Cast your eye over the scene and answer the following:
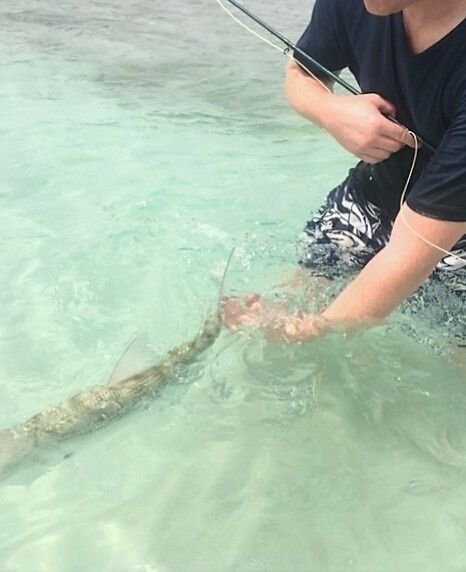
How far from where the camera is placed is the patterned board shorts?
101 inches

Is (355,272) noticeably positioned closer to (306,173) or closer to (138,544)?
(138,544)

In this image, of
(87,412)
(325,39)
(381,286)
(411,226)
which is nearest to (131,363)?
(87,412)

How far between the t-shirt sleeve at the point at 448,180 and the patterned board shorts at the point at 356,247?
0.52 meters

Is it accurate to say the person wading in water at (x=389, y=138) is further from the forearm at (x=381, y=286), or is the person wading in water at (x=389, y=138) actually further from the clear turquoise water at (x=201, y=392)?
the clear turquoise water at (x=201, y=392)

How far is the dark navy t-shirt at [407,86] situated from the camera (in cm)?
192

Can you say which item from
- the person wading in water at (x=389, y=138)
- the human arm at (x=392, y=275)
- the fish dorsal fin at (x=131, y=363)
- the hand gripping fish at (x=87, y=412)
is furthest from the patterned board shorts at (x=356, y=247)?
the fish dorsal fin at (x=131, y=363)

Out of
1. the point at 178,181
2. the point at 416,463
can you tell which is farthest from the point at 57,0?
the point at 416,463

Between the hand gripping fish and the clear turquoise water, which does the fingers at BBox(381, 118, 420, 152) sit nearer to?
the clear turquoise water

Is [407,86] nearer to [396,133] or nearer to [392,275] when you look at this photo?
[396,133]

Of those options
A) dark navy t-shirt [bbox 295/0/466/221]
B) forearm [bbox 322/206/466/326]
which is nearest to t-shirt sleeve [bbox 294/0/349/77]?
dark navy t-shirt [bbox 295/0/466/221]

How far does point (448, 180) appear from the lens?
1898mm

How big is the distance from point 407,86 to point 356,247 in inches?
30.0

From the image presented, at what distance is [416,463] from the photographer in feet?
7.82

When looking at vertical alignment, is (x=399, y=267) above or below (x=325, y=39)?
below
